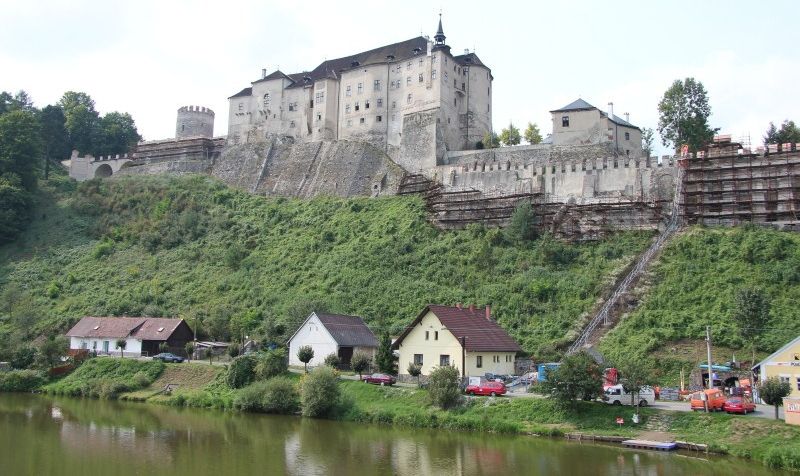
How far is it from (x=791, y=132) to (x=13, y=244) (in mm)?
73976

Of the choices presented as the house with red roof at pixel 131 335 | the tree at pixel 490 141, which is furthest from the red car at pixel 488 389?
the tree at pixel 490 141

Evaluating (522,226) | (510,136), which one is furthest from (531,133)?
(522,226)

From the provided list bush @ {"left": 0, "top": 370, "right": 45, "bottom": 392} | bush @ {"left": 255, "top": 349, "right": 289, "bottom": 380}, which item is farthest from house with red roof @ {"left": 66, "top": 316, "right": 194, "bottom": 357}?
bush @ {"left": 255, "top": 349, "right": 289, "bottom": 380}

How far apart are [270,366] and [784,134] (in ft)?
160

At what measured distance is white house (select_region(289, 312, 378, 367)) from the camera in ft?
151

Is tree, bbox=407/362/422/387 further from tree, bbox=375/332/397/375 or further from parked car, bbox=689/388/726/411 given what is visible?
parked car, bbox=689/388/726/411

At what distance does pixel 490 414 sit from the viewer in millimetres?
35750

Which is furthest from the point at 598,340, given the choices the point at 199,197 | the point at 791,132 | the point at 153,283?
the point at 199,197

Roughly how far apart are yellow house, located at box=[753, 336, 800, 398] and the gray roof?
2274 cm

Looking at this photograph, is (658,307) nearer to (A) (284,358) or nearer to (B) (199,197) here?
(A) (284,358)

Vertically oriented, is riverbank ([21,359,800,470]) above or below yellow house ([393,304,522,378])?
below

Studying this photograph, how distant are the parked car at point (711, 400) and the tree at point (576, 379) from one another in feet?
12.9

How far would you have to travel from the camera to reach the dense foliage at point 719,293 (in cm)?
4084

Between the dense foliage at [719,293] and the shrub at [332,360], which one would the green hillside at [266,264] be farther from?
the shrub at [332,360]
